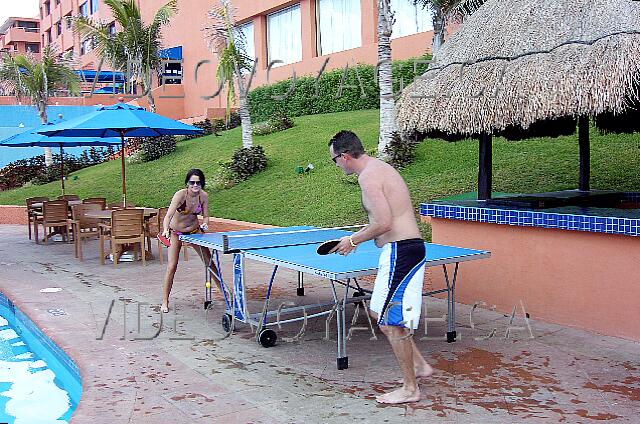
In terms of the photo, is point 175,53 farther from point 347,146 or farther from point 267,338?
point 347,146

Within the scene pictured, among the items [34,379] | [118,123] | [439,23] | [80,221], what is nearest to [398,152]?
[439,23]

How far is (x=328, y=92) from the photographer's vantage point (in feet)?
76.6

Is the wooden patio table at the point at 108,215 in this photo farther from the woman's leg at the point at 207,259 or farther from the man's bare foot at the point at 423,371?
the man's bare foot at the point at 423,371

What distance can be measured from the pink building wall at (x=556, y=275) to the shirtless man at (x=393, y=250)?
265 cm

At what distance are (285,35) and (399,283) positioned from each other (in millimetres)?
23562

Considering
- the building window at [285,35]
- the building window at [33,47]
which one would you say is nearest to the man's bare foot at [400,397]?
the building window at [285,35]

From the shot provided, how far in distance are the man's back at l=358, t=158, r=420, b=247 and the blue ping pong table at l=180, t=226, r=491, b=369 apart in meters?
0.62

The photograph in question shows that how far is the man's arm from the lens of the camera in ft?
15.1

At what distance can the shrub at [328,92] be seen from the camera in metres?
20.6

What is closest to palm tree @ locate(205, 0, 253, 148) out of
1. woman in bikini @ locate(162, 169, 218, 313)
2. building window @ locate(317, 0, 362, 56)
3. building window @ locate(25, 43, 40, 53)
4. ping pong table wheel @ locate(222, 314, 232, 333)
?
building window @ locate(317, 0, 362, 56)

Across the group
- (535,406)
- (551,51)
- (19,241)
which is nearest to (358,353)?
(535,406)

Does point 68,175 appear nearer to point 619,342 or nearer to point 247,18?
point 247,18

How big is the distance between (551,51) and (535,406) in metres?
4.00

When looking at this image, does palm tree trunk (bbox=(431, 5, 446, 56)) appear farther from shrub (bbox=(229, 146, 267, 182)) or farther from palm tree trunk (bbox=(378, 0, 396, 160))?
shrub (bbox=(229, 146, 267, 182))
